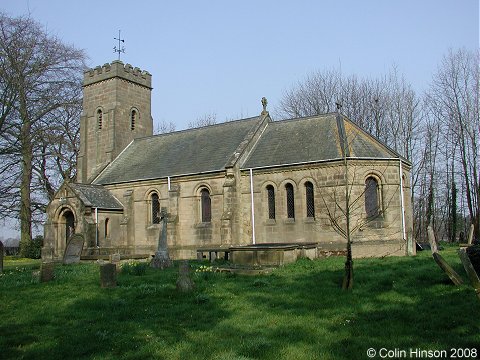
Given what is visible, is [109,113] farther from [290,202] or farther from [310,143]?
[290,202]

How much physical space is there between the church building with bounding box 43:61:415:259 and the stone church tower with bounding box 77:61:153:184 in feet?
0.46

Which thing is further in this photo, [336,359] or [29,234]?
[29,234]

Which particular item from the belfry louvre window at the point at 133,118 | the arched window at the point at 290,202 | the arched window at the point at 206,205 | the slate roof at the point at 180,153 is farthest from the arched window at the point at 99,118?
the arched window at the point at 290,202

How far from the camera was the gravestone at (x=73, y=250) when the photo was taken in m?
22.8

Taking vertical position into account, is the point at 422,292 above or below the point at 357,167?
below

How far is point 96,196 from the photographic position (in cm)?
2942

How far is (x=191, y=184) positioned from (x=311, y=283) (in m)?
15.5

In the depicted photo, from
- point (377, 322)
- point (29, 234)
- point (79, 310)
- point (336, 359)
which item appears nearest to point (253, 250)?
point (79, 310)

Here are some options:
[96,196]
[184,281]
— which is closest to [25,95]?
[96,196]

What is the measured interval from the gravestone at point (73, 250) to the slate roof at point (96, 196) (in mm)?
4757

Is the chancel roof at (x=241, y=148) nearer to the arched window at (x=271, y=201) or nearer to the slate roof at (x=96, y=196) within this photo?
the slate roof at (x=96, y=196)

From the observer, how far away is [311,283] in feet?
43.3

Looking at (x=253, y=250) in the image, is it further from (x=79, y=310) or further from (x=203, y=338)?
(x=203, y=338)

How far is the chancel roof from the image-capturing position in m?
24.5
